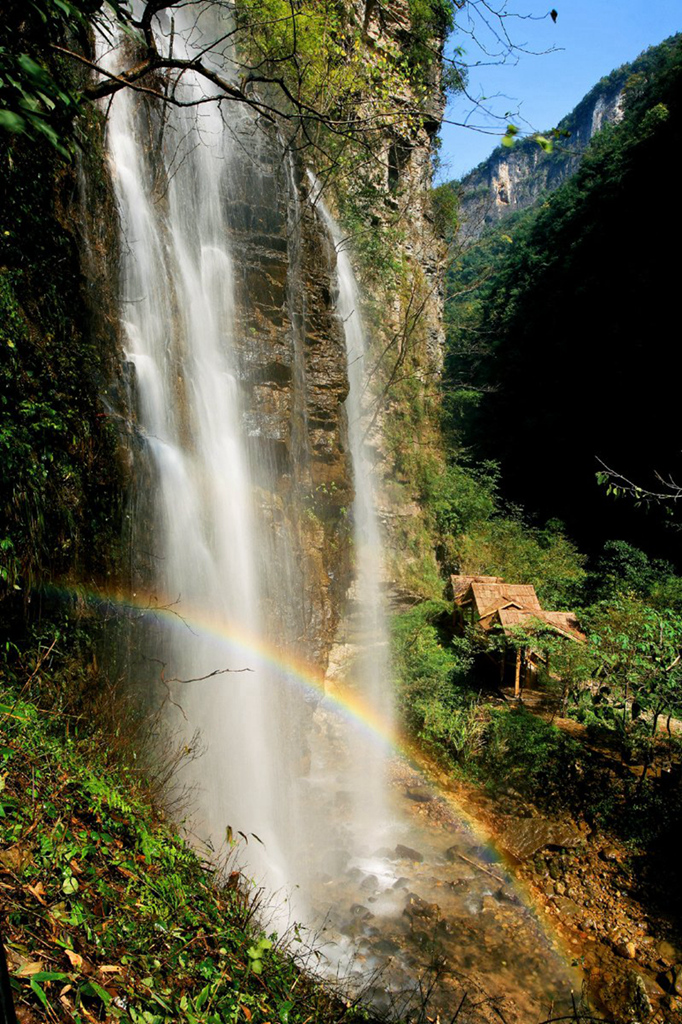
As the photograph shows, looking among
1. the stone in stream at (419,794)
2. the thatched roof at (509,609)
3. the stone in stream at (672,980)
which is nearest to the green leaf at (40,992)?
the stone in stream at (672,980)

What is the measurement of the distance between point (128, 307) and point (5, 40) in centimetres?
379

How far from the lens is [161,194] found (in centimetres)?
684

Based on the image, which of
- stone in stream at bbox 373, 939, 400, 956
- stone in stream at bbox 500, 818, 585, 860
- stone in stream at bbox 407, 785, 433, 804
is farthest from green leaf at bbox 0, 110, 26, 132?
stone in stream at bbox 407, 785, 433, 804

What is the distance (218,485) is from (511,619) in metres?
6.26

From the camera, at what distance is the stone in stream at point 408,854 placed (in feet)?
21.9

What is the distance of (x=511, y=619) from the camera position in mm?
10109

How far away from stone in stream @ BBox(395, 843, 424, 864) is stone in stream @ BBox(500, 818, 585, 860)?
3.62ft

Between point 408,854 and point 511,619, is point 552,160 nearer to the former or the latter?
point 511,619

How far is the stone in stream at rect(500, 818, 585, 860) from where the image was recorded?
6.75 metres

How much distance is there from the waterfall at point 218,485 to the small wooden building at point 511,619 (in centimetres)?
325

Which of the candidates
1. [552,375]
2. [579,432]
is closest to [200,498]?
[579,432]

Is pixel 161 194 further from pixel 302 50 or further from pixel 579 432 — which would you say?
pixel 579 432

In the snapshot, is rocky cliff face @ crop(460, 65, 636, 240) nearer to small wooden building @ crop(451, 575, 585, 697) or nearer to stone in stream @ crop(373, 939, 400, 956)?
small wooden building @ crop(451, 575, 585, 697)

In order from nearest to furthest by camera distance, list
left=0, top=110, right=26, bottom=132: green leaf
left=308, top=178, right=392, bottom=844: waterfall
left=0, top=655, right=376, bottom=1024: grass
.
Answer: left=0, top=110, right=26, bottom=132: green leaf, left=0, top=655, right=376, bottom=1024: grass, left=308, top=178, right=392, bottom=844: waterfall
